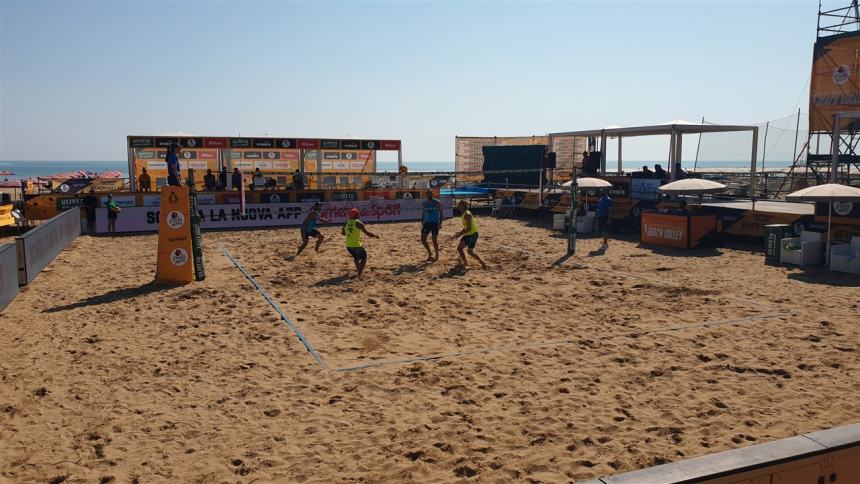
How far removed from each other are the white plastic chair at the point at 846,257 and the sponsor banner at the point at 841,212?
1.33 metres

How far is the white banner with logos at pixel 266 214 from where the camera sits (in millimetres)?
21750

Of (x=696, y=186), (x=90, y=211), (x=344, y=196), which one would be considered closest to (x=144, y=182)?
(x=90, y=211)

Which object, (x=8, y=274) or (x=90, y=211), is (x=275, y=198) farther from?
(x=8, y=274)

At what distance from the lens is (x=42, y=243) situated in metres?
13.8

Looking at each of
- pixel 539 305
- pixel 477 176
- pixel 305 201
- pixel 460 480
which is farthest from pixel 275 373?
pixel 477 176

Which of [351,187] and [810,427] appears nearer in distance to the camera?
[810,427]

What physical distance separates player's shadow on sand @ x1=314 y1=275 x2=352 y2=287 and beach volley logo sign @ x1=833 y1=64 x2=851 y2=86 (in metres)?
26.1

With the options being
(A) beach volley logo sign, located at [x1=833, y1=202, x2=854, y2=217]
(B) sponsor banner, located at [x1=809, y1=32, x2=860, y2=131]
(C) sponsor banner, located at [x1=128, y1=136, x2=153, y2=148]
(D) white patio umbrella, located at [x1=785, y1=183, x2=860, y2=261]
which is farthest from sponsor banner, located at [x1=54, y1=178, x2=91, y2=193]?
(B) sponsor banner, located at [x1=809, y1=32, x2=860, y2=131]

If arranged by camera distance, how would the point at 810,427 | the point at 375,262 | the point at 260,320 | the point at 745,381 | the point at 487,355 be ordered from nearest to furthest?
1. the point at 810,427
2. the point at 745,381
3. the point at 487,355
4. the point at 260,320
5. the point at 375,262

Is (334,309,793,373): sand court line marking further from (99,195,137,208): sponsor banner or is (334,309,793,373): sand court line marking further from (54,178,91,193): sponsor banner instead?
(54,178,91,193): sponsor banner

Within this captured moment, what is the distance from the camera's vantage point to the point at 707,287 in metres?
11.6

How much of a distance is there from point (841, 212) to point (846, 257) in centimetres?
208

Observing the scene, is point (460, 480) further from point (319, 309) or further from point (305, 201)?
point (305, 201)

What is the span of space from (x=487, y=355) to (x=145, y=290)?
7.29 m
